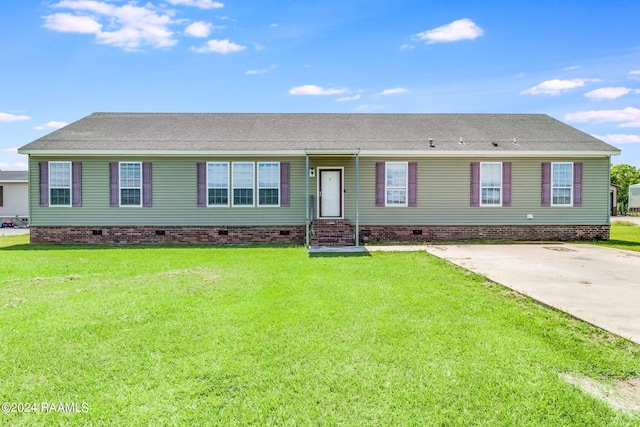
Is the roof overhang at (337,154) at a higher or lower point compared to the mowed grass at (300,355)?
higher

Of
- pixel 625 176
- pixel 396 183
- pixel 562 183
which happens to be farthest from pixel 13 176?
pixel 625 176

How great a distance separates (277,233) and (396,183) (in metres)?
4.73

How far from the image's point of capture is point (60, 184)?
1331cm

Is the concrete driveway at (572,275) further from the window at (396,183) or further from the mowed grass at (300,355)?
the window at (396,183)

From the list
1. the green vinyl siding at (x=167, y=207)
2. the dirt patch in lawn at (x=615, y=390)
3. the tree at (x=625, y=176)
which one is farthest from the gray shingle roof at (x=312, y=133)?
the tree at (x=625, y=176)

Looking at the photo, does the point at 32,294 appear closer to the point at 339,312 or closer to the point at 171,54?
the point at 339,312

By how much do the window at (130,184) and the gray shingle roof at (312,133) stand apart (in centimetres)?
70

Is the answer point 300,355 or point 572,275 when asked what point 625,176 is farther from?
point 300,355

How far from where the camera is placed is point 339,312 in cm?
468

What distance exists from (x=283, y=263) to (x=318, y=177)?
574 centimetres

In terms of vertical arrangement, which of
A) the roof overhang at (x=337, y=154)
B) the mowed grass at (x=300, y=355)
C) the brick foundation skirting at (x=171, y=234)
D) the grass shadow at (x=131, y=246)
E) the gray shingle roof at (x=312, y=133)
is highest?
the gray shingle roof at (x=312, y=133)

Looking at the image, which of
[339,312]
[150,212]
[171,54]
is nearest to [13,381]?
[339,312]

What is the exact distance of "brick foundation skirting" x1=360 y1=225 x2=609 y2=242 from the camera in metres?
13.7

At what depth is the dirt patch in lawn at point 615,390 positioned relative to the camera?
8.41 ft
